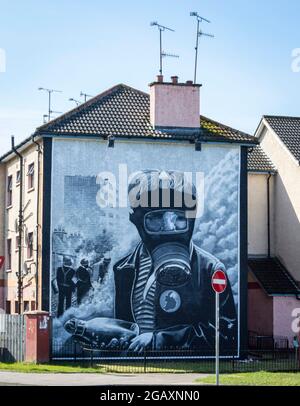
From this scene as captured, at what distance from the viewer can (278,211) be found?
4562 cm

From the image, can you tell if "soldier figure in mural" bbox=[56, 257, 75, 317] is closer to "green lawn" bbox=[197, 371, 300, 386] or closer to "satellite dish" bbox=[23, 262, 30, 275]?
"satellite dish" bbox=[23, 262, 30, 275]

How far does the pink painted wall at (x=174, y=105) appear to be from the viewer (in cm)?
3962

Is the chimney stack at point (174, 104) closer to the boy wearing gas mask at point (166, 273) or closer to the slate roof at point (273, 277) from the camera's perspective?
the boy wearing gas mask at point (166, 273)

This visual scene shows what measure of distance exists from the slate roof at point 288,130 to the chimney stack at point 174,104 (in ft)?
21.9

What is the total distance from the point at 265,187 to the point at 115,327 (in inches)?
455

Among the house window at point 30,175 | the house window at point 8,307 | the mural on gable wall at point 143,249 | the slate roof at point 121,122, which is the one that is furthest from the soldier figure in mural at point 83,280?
the house window at point 8,307

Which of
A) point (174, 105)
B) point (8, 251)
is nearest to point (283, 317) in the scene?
point (174, 105)

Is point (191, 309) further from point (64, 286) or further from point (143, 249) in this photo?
point (64, 286)

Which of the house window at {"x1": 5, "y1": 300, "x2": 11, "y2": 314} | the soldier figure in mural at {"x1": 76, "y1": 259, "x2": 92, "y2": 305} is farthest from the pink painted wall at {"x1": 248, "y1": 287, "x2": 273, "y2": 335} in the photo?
the house window at {"x1": 5, "y1": 300, "x2": 11, "y2": 314}

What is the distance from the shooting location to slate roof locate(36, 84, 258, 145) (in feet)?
125

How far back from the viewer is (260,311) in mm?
43500
